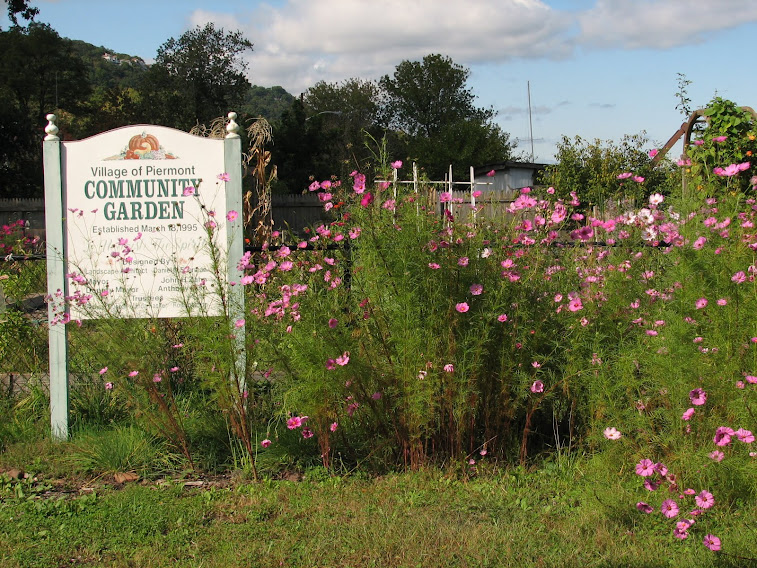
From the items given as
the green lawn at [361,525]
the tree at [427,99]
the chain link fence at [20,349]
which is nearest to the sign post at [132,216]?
the chain link fence at [20,349]

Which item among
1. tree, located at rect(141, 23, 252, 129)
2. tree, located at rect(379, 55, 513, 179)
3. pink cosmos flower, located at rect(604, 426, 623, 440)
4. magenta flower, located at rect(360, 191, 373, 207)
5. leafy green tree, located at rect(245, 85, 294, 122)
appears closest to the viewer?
pink cosmos flower, located at rect(604, 426, 623, 440)

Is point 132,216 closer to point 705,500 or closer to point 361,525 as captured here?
point 361,525

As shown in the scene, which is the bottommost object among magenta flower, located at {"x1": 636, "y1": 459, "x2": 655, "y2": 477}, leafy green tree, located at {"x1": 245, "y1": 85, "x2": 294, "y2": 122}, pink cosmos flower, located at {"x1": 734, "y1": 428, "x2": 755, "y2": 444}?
magenta flower, located at {"x1": 636, "y1": 459, "x2": 655, "y2": 477}

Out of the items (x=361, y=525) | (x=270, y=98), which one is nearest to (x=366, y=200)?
(x=361, y=525)

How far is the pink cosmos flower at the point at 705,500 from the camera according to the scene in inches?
124

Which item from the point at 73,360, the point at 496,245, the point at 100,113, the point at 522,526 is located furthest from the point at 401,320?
the point at 100,113

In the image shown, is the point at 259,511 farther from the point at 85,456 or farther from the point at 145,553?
the point at 85,456

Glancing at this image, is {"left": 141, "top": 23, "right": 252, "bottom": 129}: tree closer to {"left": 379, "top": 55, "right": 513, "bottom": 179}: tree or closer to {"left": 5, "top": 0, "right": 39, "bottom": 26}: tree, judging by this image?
{"left": 5, "top": 0, "right": 39, "bottom": 26}: tree

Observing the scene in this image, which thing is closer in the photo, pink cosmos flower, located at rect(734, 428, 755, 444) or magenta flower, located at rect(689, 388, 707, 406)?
pink cosmos flower, located at rect(734, 428, 755, 444)

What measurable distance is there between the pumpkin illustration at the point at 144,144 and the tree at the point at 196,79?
30.2m

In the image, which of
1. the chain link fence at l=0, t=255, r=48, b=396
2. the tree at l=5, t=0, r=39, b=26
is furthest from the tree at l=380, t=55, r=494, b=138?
the chain link fence at l=0, t=255, r=48, b=396

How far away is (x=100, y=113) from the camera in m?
33.4

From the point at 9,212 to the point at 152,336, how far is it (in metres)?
17.3

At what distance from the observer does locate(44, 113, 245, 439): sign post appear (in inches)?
185
